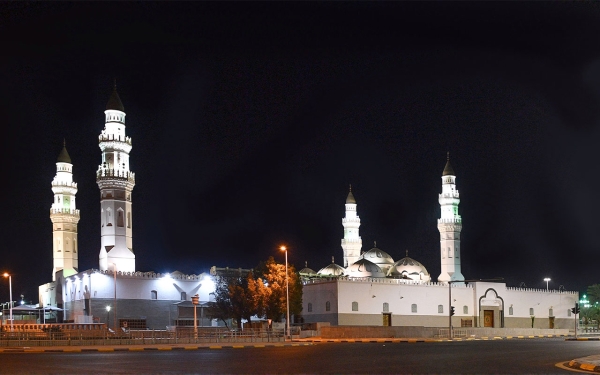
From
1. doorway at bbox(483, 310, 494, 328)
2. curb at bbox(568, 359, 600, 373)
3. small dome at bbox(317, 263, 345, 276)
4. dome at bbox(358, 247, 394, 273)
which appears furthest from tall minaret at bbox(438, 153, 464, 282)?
curb at bbox(568, 359, 600, 373)

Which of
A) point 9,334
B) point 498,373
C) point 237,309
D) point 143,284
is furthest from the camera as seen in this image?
point 143,284

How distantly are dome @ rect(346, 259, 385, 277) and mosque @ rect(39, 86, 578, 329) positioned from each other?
4.8 inches

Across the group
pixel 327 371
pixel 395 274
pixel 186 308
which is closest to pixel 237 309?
pixel 186 308

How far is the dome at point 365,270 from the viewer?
7381cm

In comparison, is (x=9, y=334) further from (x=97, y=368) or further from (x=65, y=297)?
(x=65, y=297)

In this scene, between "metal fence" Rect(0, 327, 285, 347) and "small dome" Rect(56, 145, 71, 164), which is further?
"small dome" Rect(56, 145, 71, 164)

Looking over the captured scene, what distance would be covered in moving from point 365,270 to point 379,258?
8.87 metres

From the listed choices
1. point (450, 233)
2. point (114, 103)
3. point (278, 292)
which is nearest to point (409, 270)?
point (450, 233)

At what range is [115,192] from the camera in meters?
65.8

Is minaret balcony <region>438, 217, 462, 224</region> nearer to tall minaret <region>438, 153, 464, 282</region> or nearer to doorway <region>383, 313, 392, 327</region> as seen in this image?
tall minaret <region>438, 153, 464, 282</region>

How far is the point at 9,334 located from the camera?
1502 inches

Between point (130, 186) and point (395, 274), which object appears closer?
point (130, 186)

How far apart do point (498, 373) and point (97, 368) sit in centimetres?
1015

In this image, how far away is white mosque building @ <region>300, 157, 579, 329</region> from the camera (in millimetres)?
65062
